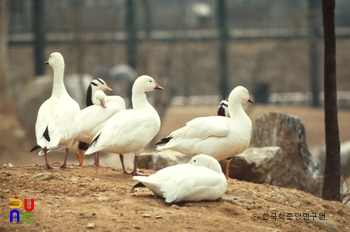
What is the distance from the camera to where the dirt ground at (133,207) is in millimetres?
6781

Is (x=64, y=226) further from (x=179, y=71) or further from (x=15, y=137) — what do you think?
(x=179, y=71)

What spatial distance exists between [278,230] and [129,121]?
227 cm

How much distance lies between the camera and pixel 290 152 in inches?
456

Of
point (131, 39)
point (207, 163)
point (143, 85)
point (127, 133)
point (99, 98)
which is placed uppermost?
point (131, 39)

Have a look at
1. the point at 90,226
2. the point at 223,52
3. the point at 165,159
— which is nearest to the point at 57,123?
the point at 165,159

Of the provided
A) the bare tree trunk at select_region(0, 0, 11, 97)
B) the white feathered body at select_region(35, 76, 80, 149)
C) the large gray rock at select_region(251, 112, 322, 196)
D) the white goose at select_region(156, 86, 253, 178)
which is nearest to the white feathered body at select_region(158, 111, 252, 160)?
the white goose at select_region(156, 86, 253, 178)

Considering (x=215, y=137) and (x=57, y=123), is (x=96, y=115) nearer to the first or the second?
(x=57, y=123)

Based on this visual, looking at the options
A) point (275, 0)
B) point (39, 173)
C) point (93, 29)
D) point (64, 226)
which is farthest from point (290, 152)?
point (275, 0)

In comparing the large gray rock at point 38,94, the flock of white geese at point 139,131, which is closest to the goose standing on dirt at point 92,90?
the flock of white geese at point 139,131

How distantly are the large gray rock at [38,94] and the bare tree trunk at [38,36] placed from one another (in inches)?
51.0

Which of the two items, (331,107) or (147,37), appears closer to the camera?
(331,107)

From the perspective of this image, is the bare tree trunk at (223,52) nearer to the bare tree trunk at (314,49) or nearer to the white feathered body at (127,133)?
the bare tree trunk at (314,49)

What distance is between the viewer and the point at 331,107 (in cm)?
970

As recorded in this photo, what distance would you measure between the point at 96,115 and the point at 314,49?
13.6 m
